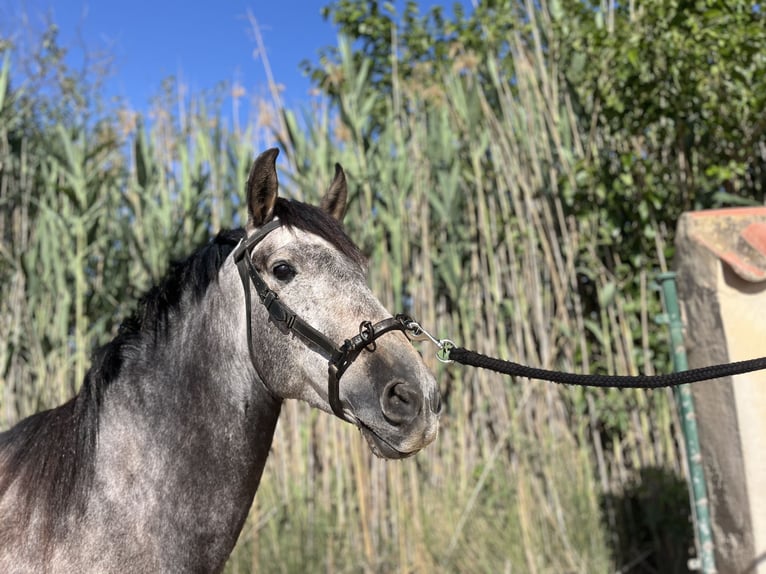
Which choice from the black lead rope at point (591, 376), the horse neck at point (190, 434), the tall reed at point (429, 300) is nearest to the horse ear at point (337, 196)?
the horse neck at point (190, 434)

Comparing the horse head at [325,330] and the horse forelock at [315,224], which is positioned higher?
the horse forelock at [315,224]

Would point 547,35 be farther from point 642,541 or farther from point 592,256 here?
point 642,541

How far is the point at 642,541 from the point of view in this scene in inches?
142

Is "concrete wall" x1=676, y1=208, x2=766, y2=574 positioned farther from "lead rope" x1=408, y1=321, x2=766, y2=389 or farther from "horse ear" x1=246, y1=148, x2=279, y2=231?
"horse ear" x1=246, y1=148, x2=279, y2=231

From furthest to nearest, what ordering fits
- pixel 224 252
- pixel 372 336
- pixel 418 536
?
pixel 418 536, pixel 224 252, pixel 372 336

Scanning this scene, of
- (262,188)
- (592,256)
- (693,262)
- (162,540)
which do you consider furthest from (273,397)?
(592,256)

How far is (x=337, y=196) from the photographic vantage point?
1.80 metres

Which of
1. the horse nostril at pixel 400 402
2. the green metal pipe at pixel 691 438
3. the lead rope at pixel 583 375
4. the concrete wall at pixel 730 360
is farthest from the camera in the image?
the green metal pipe at pixel 691 438

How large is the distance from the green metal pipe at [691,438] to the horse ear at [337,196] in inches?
60.0

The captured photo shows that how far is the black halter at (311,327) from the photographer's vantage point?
1.33 metres

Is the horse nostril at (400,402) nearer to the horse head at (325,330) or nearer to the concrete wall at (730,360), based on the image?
the horse head at (325,330)

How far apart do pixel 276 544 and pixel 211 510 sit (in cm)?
233

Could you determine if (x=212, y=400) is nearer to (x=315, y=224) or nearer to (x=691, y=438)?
(x=315, y=224)

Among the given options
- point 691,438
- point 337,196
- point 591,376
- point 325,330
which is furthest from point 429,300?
point 325,330
